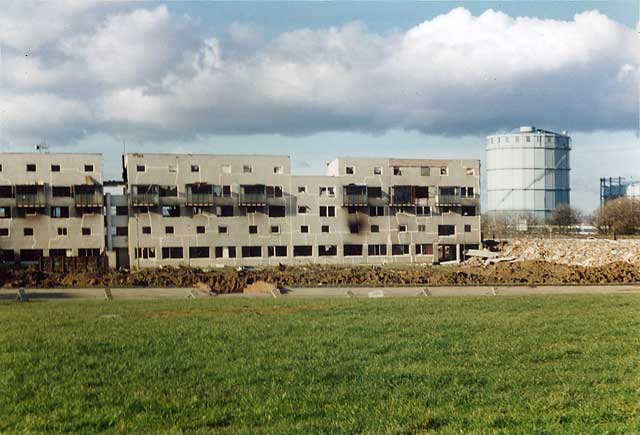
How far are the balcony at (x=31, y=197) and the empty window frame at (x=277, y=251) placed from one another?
866 inches

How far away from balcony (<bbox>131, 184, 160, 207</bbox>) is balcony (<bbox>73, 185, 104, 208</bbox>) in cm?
310

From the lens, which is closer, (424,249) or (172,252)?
(172,252)

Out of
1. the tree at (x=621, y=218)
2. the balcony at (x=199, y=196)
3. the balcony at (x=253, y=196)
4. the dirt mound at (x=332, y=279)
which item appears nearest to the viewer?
the dirt mound at (x=332, y=279)

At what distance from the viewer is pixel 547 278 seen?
122 ft

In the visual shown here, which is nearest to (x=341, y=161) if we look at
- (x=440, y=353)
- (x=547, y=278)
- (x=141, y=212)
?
(x=141, y=212)

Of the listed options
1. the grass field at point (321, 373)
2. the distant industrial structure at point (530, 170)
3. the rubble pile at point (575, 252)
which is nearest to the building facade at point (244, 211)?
the rubble pile at point (575, 252)

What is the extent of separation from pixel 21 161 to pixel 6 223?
609 cm

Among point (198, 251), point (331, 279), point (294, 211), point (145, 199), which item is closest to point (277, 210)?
point (294, 211)

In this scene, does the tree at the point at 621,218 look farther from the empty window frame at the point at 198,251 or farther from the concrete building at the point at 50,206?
the concrete building at the point at 50,206

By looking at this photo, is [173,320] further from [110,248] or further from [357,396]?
[110,248]

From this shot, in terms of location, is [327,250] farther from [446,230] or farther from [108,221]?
[108,221]

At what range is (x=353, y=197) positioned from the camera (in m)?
65.9

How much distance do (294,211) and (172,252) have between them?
42.8 ft

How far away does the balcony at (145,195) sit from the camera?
61.0 meters
